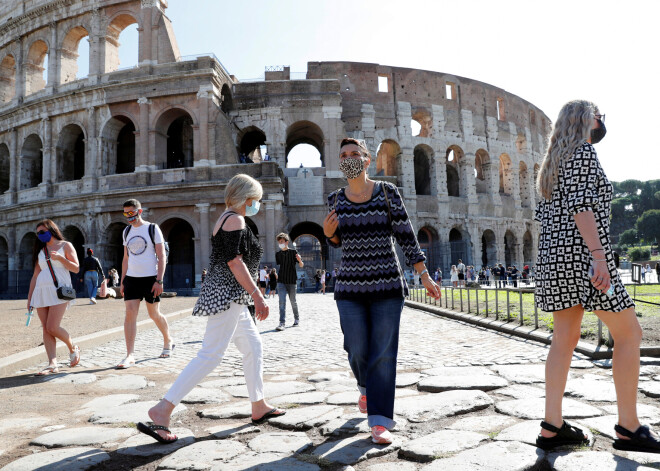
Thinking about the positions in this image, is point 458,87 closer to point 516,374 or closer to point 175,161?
point 175,161

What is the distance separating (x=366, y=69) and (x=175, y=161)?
477 inches

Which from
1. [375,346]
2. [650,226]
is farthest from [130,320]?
[650,226]

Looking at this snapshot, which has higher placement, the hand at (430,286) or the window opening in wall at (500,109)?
the window opening in wall at (500,109)

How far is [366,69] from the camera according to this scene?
2891 centimetres

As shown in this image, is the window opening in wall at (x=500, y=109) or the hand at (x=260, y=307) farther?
the window opening in wall at (x=500, y=109)

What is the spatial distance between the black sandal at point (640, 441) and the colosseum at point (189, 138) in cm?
2005

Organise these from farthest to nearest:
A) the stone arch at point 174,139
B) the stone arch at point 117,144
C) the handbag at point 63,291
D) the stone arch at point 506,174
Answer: the stone arch at point 506,174, the stone arch at point 117,144, the stone arch at point 174,139, the handbag at point 63,291

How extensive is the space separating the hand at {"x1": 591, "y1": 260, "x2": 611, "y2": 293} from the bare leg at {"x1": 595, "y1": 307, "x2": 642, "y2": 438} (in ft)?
0.64

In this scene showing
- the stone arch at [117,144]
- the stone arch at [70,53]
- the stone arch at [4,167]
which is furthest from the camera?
→ the stone arch at [4,167]

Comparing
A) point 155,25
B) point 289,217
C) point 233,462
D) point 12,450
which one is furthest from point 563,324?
point 155,25

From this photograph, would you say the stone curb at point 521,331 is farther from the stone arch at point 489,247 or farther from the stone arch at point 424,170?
the stone arch at point 489,247

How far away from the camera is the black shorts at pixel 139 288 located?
5.29 meters

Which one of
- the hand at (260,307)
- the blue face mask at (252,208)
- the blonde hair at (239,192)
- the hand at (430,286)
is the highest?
the blonde hair at (239,192)

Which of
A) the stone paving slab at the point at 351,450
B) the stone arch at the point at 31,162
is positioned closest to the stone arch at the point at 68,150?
the stone arch at the point at 31,162
